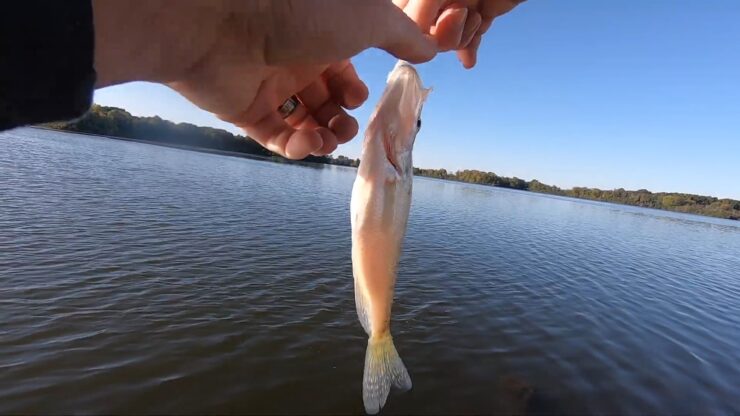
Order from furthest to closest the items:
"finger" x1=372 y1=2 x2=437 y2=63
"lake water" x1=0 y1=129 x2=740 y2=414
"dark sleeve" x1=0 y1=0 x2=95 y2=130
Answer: "lake water" x1=0 y1=129 x2=740 y2=414
"finger" x1=372 y1=2 x2=437 y2=63
"dark sleeve" x1=0 y1=0 x2=95 y2=130

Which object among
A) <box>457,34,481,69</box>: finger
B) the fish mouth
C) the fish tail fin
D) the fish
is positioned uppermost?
<box>457,34,481,69</box>: finger

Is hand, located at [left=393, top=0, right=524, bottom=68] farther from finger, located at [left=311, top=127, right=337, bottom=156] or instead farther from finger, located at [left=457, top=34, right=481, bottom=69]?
finger, located at [left=311, top=127, right=337, bottom=156]

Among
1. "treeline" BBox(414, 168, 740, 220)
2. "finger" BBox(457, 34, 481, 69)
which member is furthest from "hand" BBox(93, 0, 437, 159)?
"treeline" BBox(414, 168, 740, 220)

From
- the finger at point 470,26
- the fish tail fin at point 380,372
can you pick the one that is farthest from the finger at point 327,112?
the fish tail fin at point 380,372

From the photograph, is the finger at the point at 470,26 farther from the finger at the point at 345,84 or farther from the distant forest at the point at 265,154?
the distant forest at the point at 265,154

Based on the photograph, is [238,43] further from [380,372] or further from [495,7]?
[380,372]

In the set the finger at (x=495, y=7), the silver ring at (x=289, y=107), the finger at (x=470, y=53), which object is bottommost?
the silver ring at (x=289, y=107)
